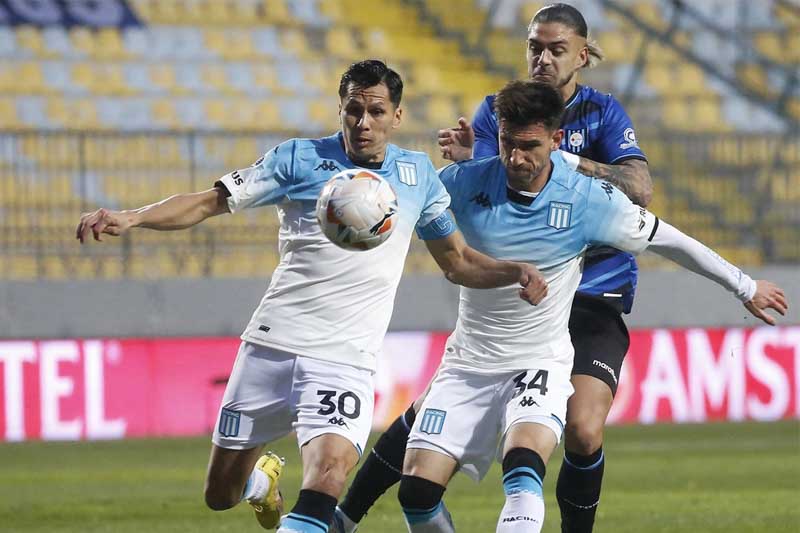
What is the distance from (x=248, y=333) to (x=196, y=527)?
296cm

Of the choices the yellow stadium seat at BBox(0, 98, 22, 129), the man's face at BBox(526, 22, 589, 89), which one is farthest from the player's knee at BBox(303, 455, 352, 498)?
the yellow stadium seat at BBox(0, 98, 22, 129)

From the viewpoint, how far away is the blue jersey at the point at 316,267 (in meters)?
5.77

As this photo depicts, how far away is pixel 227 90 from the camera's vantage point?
58.0 ft

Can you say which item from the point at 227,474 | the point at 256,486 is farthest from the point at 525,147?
the point at 256,486

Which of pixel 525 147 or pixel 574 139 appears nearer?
pixel 525 147

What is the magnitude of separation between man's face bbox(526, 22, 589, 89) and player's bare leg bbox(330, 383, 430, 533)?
4.92 feet

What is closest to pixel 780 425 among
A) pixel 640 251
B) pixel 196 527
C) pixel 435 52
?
pixel 435 52

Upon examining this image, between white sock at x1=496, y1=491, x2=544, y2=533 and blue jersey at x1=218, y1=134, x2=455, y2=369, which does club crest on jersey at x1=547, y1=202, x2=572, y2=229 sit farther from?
white sock at x1=496, y1=491, x2=544, y2=533

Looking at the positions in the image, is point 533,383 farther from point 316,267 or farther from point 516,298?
point 316,267

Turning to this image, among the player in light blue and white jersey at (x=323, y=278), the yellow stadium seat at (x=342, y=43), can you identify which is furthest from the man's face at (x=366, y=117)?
the yellow stadium seat at (x=342, y=43)

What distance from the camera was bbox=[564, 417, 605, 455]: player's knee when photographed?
6.32 metres

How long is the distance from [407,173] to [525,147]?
0.47m

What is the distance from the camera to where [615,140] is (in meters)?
6.75

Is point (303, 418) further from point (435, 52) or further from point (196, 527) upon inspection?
point (435, 52)
